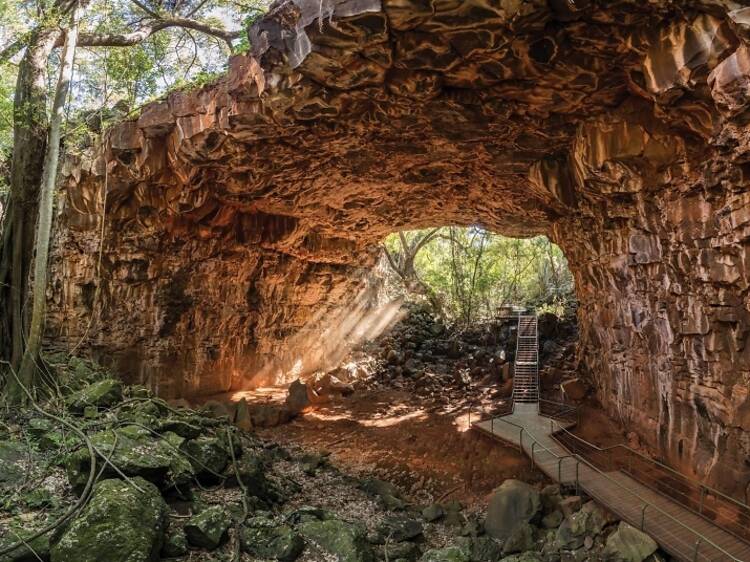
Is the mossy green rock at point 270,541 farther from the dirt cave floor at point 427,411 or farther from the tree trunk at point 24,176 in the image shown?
the tree trunk at point 24,176

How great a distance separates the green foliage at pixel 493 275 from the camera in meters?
22.5

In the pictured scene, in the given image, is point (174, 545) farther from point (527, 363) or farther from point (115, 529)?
point (527, 363)

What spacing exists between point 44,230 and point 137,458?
407 cm

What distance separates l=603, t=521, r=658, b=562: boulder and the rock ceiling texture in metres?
1.68

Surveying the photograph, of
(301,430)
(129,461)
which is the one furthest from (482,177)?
(129,461)

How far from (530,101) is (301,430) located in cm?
1064

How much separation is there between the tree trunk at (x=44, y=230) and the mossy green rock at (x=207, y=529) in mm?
4047

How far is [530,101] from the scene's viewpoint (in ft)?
28.0

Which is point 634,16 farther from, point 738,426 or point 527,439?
point 527,439

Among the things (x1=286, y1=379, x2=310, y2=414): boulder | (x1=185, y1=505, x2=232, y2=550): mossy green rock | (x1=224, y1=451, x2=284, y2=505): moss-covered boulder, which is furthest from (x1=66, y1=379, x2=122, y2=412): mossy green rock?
(x1=286, y1=379, x2=310, y2=414): boulder

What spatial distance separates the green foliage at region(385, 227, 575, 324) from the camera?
2250cm

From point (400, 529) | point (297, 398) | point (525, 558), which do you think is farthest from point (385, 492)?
point (297, 398)

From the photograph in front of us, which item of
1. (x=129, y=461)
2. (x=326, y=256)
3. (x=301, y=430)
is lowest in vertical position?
(x=301, y=430)

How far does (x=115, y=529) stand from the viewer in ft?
14.4
